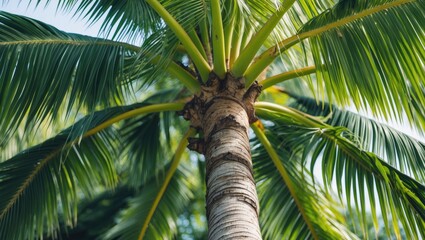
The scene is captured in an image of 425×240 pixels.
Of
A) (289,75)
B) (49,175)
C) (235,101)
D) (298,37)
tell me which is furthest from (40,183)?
(298,37)

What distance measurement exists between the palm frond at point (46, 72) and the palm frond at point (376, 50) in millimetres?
1291

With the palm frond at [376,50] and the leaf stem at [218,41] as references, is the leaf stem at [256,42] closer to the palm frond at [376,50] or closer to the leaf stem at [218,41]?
the leaf stem at [218,41]

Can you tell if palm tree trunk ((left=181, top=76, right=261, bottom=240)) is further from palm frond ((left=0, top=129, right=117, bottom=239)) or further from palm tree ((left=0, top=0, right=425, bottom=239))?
palm frond ((left=0, top=129, right=117, bottom=239))

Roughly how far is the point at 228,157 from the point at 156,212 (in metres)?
2.26

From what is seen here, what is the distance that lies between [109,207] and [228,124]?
5.63 meters

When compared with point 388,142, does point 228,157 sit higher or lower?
lower

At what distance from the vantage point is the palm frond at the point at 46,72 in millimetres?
4367

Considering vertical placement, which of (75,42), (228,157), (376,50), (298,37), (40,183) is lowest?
(228,157)

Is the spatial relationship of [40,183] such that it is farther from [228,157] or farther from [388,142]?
[388,142]

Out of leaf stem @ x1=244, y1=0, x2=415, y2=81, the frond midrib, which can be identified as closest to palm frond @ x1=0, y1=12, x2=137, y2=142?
the frond midrib

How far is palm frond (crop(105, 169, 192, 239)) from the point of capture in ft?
18.9

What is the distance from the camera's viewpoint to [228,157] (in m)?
3.81

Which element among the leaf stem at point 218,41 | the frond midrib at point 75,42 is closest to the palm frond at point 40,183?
the frond midrib at point 75,42

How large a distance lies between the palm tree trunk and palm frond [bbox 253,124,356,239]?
1.09 meters
